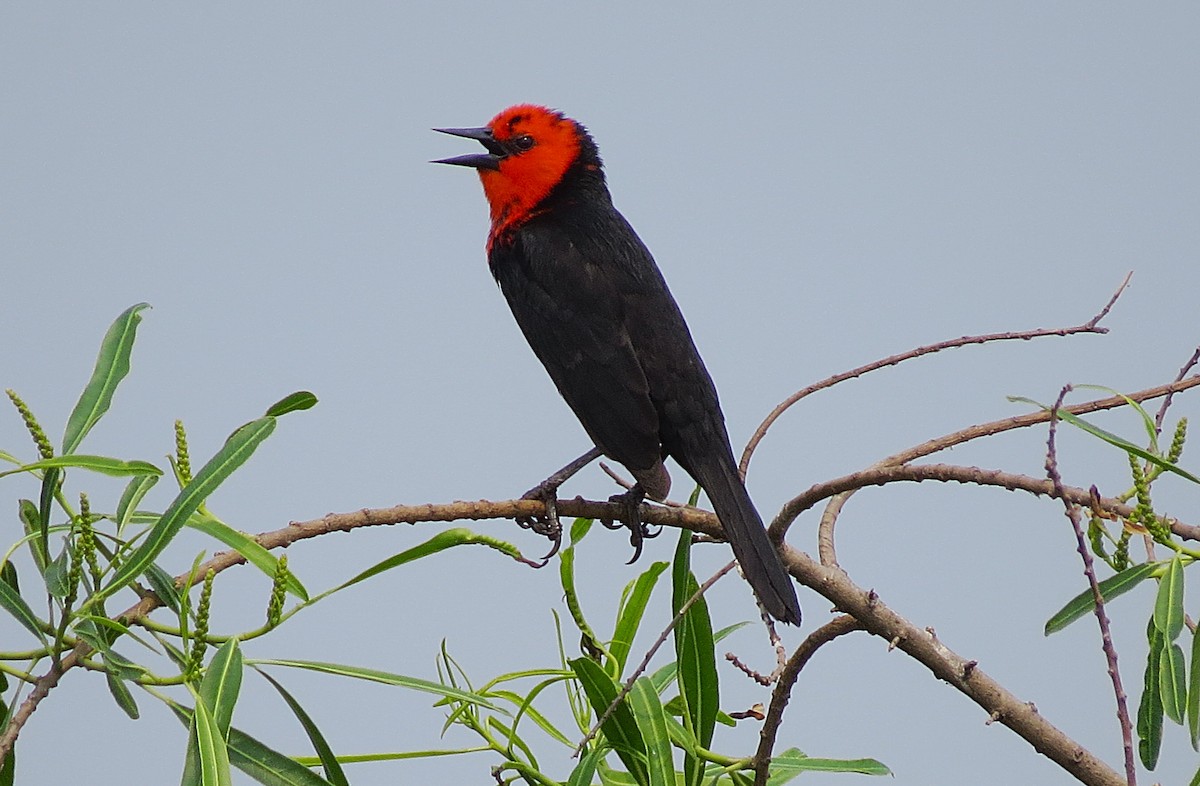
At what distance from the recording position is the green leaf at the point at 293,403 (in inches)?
54.7

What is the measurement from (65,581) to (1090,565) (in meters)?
1.04

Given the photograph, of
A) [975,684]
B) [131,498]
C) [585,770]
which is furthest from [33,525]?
[975,684]

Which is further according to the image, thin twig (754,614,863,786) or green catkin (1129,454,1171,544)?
thin twig (754,614,863,786)

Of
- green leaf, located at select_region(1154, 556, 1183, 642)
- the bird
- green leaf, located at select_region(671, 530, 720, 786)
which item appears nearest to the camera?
green leaf, located at select_region(1154, 556, 1183, 642)

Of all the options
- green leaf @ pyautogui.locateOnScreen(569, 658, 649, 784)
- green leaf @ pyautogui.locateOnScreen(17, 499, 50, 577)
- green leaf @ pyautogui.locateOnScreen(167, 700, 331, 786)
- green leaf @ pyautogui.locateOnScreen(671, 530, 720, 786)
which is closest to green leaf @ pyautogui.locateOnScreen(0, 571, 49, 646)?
→ green leaf @ pyautogui.locateOnScreen(17, 499, 50, 577)

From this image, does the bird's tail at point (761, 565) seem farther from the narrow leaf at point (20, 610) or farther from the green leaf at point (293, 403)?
the narrow leaf at point (20, 610)

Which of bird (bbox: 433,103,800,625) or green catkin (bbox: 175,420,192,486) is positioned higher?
bird (bbox: 433,103,800,625)

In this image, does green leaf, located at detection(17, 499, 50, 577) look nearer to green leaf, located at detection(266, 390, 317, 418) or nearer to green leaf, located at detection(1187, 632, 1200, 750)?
green leaf, located at detection(266, 390, 317, 418)

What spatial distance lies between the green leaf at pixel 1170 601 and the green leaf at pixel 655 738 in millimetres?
627

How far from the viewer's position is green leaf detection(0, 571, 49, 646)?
1251mm

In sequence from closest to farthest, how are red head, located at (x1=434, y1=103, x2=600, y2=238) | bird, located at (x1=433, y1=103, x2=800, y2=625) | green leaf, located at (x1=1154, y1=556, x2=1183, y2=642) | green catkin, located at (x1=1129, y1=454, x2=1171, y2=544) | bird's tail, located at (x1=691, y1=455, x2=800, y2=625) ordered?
1. green catkin, located at (x1=1129, y1=454, x2=1171, y2=544)
2. green leaf, located at (x1=1154, y1=556, x2=1183, y2=642)
3. bird's tail, located at (x1=691, y1=455, x2=800, y2=625)
4. bird, located at (x1=433, y1=103, x2=800, y2=625)
5. red head, located at (x1=434, y1=103, x2=600, y2=238)

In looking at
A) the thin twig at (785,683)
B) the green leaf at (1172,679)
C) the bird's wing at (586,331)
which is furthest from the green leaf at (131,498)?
the green leaf at (1172,679)

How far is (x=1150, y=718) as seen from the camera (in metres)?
1.59

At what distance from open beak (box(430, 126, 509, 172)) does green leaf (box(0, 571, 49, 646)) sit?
5.68ft
